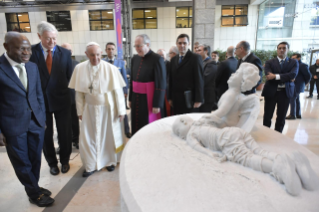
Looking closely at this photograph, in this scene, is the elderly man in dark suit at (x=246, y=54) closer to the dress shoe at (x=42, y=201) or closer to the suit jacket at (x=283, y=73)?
the suit jacket at (x=283, y=73)

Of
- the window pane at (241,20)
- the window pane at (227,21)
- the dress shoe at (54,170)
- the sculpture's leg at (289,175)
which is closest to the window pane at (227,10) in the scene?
the window pane at (227,21)

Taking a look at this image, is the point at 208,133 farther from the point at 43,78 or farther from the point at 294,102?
the point at 294,102

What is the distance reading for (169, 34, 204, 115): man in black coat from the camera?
3.02m

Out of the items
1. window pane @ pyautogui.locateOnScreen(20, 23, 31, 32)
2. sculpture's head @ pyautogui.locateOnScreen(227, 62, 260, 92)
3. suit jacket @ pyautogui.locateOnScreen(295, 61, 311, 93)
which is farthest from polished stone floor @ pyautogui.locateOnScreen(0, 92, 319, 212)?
window pane @ pyautogui.locateOnScreen(20, 23, 31, 32)

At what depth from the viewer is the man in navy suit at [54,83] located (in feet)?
8.23

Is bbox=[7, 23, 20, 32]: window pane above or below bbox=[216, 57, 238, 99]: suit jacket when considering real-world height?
above

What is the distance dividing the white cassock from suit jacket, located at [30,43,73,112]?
0.15 metres

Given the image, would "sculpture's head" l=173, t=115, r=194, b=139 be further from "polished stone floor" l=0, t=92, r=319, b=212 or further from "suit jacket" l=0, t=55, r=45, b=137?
"suit jacket" l=0, t=55, r=45, b=137

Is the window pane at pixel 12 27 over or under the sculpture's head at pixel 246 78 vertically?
over

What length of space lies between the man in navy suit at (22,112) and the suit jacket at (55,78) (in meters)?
0.37

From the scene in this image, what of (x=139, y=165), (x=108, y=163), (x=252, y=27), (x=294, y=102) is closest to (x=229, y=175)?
(x=139, y=165)

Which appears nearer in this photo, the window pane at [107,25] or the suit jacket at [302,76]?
the suit jacket at [302,76]

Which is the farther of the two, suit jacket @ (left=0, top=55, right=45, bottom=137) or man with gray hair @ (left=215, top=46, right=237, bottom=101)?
man with gray hair @ (left=215, top=46, right=237, bottom=101)

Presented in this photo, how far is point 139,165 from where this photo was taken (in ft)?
4.89
